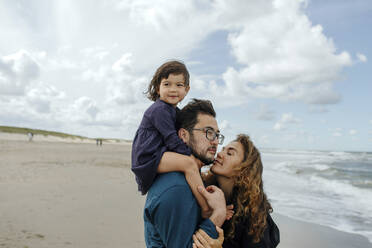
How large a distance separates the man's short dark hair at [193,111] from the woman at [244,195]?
1.69ft

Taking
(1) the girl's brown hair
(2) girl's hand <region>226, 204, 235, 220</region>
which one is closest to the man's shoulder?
(2) girl's hand <region>226, 204, 235, 220</region>

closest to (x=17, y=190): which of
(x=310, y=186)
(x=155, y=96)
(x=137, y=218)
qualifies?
(x=137, y=218)

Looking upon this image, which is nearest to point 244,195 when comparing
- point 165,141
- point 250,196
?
point 250,196

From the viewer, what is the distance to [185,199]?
1924 mm

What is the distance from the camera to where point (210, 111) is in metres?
2.53

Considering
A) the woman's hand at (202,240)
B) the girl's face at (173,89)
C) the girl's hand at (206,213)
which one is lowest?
the woman's hand at (202,240)

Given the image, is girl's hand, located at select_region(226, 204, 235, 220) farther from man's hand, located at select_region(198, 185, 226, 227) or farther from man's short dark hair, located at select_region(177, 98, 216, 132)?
man's short dark hair, located at select_region(177, 98, 216, 132)

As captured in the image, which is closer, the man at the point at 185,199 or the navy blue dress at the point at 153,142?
the man at the point at 185,199

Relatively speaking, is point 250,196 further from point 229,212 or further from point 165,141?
point 165,141

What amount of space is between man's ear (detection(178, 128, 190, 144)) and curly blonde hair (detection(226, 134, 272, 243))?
576 mm

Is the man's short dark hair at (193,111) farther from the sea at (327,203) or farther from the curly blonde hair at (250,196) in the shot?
the sea at (327,203)

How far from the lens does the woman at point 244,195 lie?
252 centimetres

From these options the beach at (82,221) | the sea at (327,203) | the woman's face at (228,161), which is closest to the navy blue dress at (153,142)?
the woman's face at (228,161)

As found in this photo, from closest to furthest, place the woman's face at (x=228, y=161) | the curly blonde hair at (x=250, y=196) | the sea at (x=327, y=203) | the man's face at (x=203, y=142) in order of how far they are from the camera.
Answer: the man's face at (x=203, y=142)
the curly blonde hair at (x=250, y=196)
the woman's face at (x=228, y=161)
the sea at (x=327, y=203)
